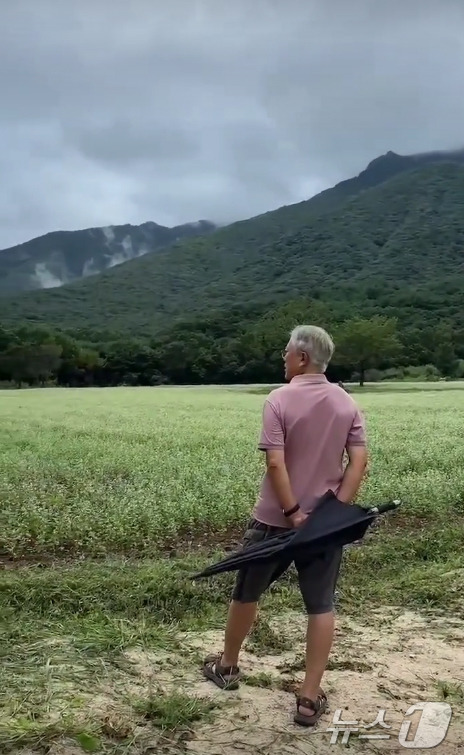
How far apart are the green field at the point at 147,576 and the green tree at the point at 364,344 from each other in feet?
101

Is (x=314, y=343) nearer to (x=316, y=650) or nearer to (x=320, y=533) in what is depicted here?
(x=320, y=533)

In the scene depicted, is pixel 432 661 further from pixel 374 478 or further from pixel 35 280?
pixel 35 280

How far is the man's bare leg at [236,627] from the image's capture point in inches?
145

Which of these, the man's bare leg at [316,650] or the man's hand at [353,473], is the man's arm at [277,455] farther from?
the man's bare leg at [316,650]

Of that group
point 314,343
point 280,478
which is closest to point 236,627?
point 280,478

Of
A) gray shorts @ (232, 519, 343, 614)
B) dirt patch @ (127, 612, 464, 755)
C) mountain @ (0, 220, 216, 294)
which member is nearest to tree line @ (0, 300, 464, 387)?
dirt patch @ (127, 612, 464, 755)

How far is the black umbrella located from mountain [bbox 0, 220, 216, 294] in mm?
123154

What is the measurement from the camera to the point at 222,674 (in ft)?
12.5

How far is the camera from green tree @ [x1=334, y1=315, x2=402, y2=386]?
44094mm

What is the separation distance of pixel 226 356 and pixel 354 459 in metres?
41.0

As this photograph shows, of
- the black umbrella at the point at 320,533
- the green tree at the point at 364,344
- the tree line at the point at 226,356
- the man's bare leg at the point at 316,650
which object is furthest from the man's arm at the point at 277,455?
the green tree at the point at 364,344

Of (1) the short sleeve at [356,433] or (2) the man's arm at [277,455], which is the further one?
(1) the short sleeve at [356,433]

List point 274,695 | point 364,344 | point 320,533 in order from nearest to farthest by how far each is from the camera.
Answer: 1. point 320,533
2. point 274,695
3. point 364,344

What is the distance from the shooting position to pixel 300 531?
3354 mm
